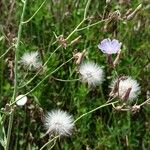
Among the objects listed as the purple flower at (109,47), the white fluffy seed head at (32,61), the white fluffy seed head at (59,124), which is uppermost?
the white fluffy seed head at (32,61)

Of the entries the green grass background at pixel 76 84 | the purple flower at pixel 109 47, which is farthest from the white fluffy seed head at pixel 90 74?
the purple flower at pixel 109 47

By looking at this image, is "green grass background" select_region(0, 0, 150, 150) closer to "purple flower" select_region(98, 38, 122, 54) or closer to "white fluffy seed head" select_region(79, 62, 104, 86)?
"white fluffy seed head" select_region(79, 62, 104, 86)

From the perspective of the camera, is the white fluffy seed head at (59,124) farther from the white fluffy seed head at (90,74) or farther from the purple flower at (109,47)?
the purple flower at (109,47)

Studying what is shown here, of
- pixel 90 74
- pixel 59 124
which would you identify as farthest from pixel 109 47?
pixel 59 124

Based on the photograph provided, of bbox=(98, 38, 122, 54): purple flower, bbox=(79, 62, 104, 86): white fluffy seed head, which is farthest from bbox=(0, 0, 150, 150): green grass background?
bbox=(98, 38, 122, 54): purple flower

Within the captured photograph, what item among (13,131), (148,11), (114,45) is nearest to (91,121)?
(13,131)

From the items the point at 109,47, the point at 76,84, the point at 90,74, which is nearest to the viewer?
the point at 109,47

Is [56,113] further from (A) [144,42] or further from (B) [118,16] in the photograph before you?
(A) [144,42]

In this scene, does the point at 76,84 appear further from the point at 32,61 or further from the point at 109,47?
the point at 109,47
